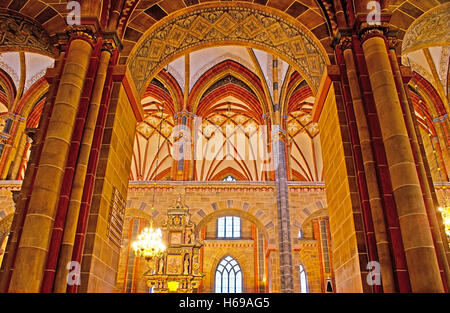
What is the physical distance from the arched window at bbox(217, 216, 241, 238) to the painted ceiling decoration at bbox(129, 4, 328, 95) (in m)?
14.9

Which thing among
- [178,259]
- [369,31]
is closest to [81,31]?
[369,31]

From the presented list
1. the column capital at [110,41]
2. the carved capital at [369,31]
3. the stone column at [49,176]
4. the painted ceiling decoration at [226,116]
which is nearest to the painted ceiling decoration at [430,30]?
the carved capital at [369,31]

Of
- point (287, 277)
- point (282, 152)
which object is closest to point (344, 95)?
point (287, 277)

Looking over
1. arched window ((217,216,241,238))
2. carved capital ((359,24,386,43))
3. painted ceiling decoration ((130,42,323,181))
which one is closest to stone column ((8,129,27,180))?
painted ceiling decoration ((130,42,323,181))

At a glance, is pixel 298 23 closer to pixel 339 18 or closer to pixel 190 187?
pixel 339 18

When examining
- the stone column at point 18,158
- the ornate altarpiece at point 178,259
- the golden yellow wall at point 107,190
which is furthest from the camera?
the stone column at point 18,158

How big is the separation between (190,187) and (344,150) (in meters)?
8.96

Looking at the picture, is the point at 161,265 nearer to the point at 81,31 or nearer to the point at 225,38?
the point at 225,38

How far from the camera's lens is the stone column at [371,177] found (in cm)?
436

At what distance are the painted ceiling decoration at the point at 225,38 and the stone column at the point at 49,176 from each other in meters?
1.43

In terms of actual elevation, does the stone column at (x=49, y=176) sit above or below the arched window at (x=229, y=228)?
below

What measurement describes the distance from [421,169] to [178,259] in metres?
9.40

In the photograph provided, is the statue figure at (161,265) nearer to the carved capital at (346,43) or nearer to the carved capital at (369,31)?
the carved capital at (346,43)

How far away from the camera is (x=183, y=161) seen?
47.9 ft
